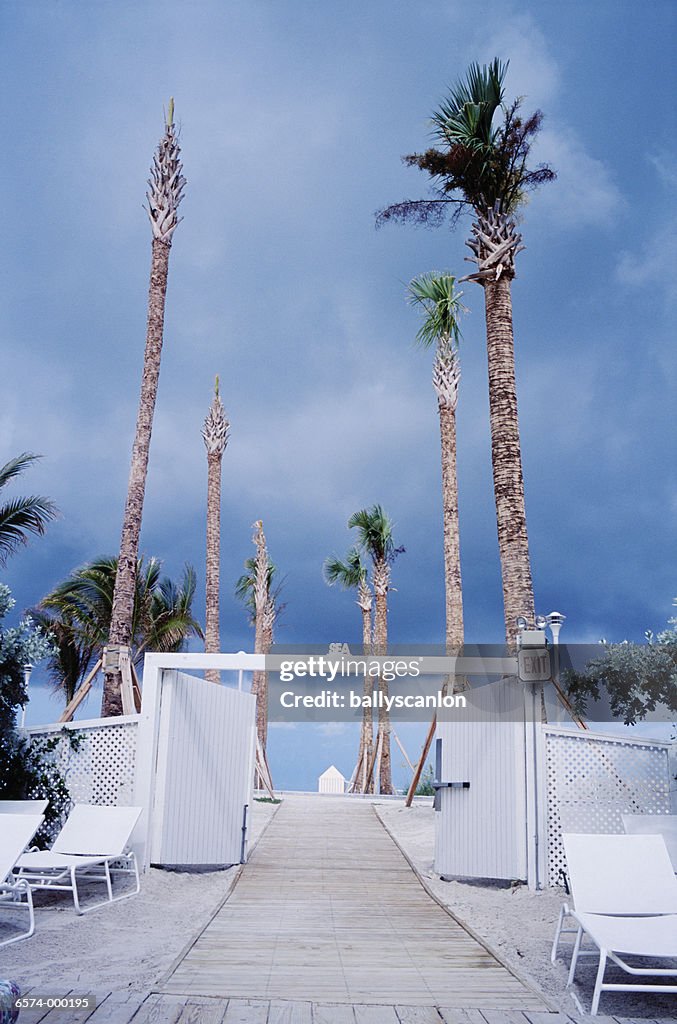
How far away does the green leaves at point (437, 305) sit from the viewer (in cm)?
1688

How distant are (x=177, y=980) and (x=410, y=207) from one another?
10.1 m

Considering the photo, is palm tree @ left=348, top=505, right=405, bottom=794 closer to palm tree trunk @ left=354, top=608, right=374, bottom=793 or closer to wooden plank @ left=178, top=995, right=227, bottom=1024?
palm tree trunk @ left=354, top=608, right=374, bottom=793

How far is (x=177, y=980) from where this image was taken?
4.46 metres

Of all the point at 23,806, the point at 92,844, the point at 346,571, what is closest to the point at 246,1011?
the point at 92,844

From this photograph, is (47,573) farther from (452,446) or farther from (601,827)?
(601,827)

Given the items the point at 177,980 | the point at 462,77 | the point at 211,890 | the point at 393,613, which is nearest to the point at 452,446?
the point at 462,77

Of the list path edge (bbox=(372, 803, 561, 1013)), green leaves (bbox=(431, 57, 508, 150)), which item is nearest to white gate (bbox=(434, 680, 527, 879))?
path edge (bbox=(372, 803, 561, 1013))

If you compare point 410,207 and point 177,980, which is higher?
point 410,207

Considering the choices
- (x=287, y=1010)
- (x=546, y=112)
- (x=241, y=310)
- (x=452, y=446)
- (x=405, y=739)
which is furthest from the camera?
(x=241, y=310)

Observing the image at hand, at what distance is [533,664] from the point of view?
340 inches

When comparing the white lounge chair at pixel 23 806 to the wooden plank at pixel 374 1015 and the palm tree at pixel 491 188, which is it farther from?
the palm tree at pixel 491 188

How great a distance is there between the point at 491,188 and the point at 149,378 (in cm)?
564

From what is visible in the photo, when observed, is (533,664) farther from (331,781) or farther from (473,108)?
(331,781)

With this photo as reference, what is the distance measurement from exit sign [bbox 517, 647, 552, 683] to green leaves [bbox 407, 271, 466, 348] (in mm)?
9688
